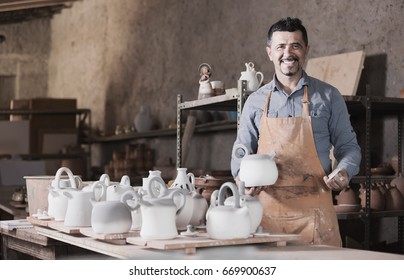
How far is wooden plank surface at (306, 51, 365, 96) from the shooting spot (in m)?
5.30

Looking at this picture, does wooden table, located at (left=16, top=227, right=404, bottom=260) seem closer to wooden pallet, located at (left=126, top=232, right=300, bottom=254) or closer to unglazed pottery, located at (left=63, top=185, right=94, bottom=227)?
wooden pallet, located at (left=126, top=232, right=300, bottom=254)

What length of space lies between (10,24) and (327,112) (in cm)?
1071

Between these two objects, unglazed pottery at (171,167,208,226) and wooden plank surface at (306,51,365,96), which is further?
wooden plank surface at (306,51,365,96)

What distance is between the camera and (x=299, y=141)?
307 cm

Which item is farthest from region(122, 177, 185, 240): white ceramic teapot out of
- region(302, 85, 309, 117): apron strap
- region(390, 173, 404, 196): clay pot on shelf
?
region(390, 173, 404, 196): clay pot on shelf

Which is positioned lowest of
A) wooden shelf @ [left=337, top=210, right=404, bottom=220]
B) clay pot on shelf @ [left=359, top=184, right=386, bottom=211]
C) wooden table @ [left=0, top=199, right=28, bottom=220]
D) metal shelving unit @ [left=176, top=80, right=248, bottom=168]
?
wooden table @ [left=0, top=199, right=28, bottom=220]

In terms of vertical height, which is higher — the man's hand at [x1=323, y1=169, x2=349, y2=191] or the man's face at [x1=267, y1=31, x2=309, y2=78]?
the man's face at [x1=267, y1=31, x2=309, y2=78]

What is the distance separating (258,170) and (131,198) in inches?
23.2

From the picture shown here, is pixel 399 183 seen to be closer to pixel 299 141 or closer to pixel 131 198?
pixel 299 141

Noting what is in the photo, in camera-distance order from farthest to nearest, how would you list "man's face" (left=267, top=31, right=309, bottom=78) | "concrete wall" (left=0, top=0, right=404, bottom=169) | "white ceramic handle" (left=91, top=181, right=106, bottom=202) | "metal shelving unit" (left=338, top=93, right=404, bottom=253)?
"concrete wall" (left=0, top=0, right=404, bottom=169) < "metal shelving unit" (left=338, top=93, right=404, bottom=253) < "man's face" (left=267, top=31, right=309, bottom=78) < "white ceramic handle" (left=91, top=181, right=106, bottom=202)

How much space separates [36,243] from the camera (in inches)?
116

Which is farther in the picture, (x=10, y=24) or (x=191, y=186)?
(x=10, y=24)

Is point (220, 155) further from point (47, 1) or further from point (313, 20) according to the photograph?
point (47, 1)

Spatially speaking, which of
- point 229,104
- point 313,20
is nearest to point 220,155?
point 313,20
